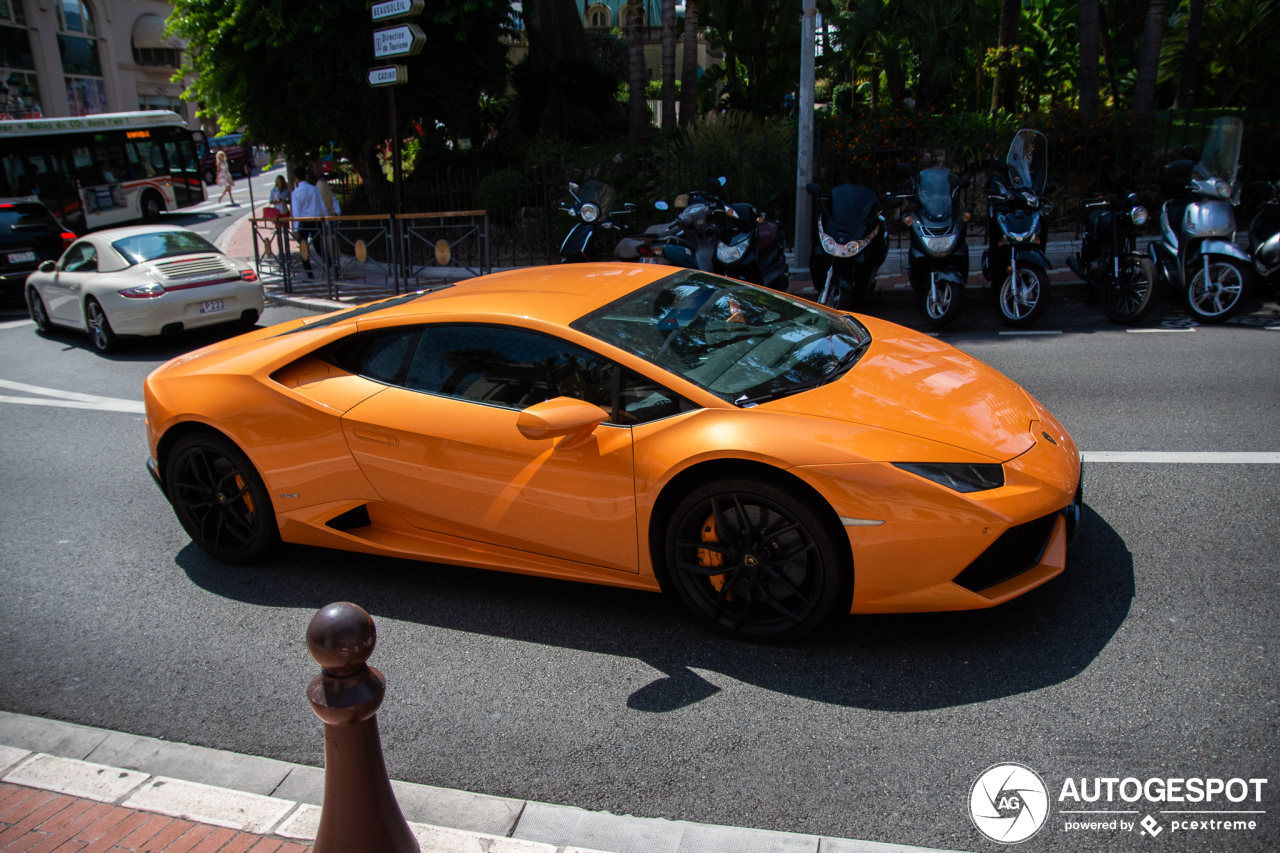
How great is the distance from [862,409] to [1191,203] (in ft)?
22.0

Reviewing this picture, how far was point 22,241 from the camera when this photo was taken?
15281 millimetres

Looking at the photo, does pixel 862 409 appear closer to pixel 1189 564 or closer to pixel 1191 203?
pixel 1189 564

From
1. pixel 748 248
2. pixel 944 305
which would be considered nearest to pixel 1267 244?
pixel 944 305

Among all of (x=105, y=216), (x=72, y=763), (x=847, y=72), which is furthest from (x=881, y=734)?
(x=105, y=216)

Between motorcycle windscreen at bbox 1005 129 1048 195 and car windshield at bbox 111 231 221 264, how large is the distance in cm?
893

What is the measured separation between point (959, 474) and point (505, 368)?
186 centimetres

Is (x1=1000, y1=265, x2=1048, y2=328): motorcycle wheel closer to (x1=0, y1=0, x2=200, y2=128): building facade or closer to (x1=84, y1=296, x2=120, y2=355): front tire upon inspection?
(x1=84, y1=296, x2=120, y2=355): front tire

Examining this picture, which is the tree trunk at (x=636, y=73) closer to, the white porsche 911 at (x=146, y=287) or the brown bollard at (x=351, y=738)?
the white porsche 911 at (x=146, y=287)

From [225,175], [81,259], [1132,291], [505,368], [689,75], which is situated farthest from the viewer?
[225,175]

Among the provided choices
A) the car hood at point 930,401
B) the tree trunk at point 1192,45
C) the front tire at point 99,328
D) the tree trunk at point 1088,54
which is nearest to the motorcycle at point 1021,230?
the car hood at point 930,401

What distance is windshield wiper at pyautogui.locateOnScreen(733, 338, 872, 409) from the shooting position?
355 cm

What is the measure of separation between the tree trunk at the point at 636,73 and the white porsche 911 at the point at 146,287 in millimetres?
8233

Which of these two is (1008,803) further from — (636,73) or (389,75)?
(636,73)

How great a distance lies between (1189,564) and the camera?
3.93 metres
